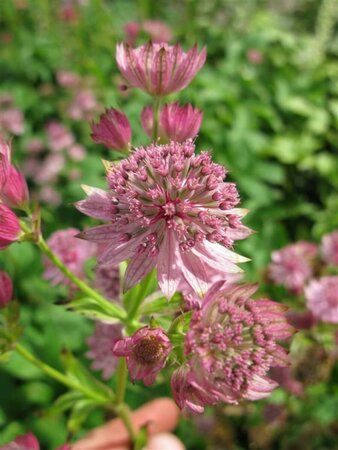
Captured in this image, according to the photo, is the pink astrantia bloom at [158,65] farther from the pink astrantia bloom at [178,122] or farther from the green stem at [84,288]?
the green stem at [84,288]

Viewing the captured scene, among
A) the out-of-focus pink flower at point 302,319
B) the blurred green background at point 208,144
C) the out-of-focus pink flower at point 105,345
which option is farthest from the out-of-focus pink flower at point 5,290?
the out-of-focus pink flower at point 302,319

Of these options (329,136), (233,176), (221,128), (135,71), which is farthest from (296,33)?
(135,71)

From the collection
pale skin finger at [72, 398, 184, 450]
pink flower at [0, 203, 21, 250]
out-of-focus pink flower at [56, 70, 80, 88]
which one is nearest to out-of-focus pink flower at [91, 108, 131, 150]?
pink flower at [0, 203, 21, 250]

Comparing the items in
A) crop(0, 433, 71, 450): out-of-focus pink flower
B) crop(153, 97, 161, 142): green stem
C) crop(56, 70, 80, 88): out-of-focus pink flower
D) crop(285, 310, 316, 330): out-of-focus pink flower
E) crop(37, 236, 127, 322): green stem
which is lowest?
crop(0, 433, 71, 450): out-of-focus pink flower

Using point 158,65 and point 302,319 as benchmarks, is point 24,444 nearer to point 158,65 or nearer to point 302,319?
point 158,65

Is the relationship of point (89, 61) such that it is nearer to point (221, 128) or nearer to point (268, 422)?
point (221, 128)

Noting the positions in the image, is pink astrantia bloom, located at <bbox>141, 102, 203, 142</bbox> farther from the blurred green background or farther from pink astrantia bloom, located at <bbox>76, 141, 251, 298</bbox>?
the blurred green background
